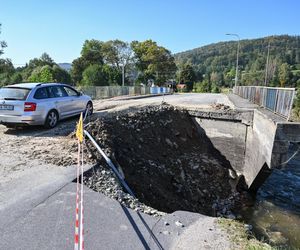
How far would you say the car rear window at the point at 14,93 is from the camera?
9.16 metres

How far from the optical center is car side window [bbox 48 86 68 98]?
10164mm

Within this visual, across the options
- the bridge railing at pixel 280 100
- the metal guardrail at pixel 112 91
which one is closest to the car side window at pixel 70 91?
the bridge railing at pixel 280 100

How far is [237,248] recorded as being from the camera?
3.28 meters

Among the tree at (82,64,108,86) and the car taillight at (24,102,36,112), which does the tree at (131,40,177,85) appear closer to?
the tree at (82,64,108,86)

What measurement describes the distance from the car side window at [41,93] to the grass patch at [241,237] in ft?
25.8

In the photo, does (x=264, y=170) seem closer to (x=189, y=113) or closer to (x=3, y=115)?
(x=189, y=113)

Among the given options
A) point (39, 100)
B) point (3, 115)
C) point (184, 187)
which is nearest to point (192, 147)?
point (184, 187)

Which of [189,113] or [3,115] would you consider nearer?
[3,115]

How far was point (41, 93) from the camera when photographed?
9.65 metres

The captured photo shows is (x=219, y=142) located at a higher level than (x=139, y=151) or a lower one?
lower

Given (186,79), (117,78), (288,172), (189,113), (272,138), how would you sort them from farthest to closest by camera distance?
(186,79) → (117,78) → (189,113) → (288,172) → (272,138)

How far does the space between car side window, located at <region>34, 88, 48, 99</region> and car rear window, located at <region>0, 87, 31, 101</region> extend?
0.31 metres

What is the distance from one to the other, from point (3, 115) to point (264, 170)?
9.62 m

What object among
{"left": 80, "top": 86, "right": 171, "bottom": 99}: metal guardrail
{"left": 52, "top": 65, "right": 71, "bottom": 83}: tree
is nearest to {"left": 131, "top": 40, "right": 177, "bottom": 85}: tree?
{"left": 80, "top": 86, "right": 171, "bottom": 99}: metal guardrail
